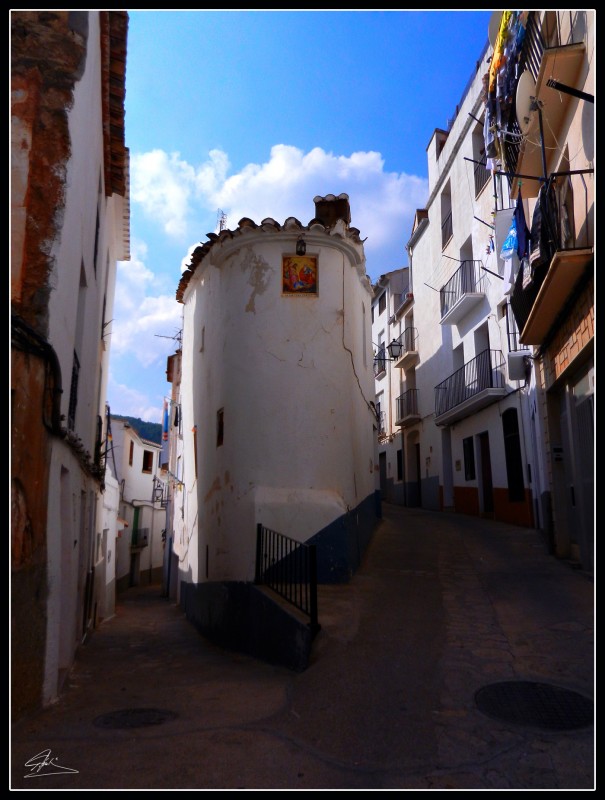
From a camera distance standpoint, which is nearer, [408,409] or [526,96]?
[526,96]

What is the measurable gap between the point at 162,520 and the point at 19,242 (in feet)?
103

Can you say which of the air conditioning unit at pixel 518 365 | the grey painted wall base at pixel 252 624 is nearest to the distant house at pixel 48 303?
the grey painted wall base at pixel 252 624

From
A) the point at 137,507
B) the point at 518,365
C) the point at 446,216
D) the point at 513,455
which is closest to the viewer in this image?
the point at 518,365

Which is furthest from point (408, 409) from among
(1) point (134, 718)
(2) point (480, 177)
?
(1) point (134, 718)

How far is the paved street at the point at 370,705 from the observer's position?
13.1ft

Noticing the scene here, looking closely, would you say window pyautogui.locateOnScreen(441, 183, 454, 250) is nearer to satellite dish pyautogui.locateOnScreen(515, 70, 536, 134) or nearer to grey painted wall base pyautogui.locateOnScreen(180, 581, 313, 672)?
satellite dish pyautogui.locateOnScreen(515, 70, 536, 134)

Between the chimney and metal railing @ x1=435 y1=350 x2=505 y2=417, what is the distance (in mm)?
7107

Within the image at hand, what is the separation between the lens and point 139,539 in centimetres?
3052

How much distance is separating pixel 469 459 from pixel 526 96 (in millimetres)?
13240

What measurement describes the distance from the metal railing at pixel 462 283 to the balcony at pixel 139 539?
59.9 feet

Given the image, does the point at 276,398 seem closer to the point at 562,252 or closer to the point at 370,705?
the point at 562,252

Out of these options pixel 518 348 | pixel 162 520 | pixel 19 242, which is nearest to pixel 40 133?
pixel 19 242

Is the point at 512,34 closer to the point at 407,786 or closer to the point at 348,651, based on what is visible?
the point at 348,651

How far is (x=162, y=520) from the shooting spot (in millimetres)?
35438
